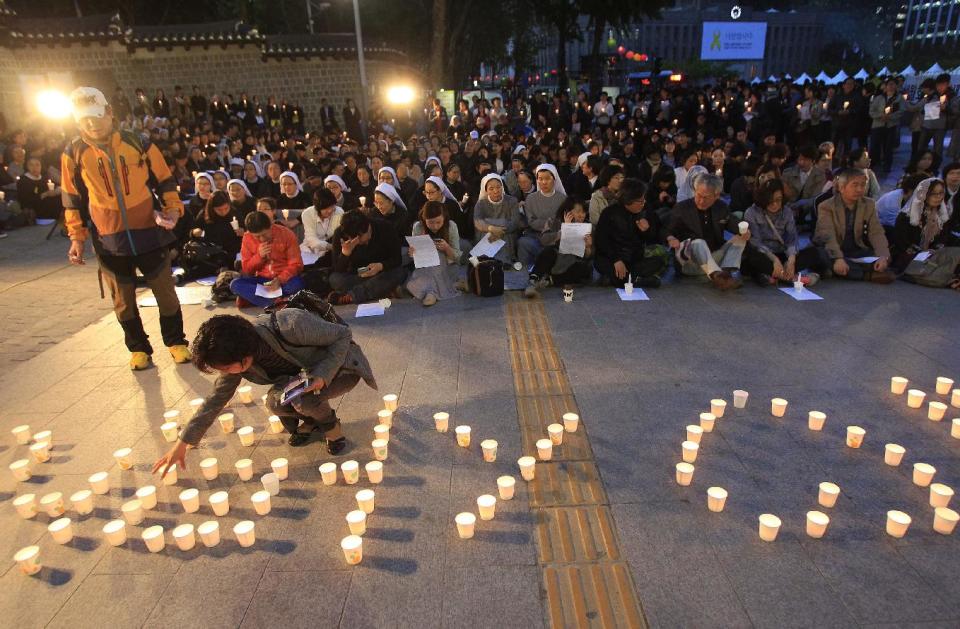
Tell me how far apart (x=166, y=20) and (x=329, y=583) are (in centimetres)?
3672

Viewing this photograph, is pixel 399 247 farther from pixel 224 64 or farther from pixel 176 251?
pixel 224 64

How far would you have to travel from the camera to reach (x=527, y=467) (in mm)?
3326

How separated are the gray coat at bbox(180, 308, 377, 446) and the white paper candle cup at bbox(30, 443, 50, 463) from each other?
4.36 ft

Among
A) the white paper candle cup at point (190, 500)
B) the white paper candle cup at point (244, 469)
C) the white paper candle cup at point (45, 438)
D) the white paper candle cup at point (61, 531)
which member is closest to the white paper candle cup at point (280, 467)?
the white paper candle cup at point (244, 469)

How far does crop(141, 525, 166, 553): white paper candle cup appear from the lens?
2.91m

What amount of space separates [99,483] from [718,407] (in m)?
3.83

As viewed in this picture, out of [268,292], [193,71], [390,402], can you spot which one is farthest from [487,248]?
[193,71]

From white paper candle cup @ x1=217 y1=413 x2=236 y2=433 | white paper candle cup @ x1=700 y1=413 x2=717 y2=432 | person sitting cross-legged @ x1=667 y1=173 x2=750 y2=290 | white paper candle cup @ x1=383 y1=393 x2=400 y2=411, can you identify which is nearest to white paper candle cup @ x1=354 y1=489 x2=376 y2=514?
white paper candle cup @ x1=383 y1=393 x2=400 y2=411

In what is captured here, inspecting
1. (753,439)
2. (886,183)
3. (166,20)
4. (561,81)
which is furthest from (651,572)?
(166,20)

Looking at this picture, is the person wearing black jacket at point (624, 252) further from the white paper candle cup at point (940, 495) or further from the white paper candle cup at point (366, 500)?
the white paper candle cup at point (366, 500)

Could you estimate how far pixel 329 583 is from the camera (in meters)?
2.69

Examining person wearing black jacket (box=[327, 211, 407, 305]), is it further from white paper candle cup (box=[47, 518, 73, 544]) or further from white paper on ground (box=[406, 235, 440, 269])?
white paper candle cup (box=[47, 518, 73, 544])

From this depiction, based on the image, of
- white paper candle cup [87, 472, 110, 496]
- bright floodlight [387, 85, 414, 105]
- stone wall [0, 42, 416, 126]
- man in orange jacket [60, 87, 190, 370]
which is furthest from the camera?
bright floodlight [387, 85, 414, 105]

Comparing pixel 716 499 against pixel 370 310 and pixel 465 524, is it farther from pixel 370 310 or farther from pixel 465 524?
pixel 370 310
